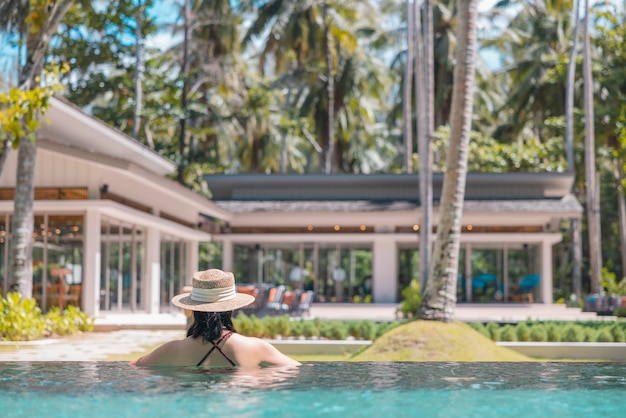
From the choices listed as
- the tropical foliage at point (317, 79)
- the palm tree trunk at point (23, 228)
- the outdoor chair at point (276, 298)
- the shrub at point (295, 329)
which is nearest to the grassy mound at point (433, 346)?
the shrub at point (295, 329)

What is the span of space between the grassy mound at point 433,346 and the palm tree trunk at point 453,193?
1.45 ft

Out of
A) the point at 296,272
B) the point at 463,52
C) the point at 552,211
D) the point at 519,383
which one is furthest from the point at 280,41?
the point at 519,383

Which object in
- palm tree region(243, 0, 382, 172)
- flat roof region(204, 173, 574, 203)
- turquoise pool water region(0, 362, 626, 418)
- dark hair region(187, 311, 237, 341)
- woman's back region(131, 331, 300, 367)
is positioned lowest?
turquoise pool water region(0, 362, 626, 418)

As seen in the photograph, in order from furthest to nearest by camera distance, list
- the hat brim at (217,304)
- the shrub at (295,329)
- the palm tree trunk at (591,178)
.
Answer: the palm tree trunk at (591,178)
the shrub at (295,329)
the hat brim at (217,304)

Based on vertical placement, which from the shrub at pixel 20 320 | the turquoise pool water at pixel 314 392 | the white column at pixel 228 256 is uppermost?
the white column at pixel 228 256

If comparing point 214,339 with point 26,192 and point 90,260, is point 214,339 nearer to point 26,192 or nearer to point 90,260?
point 26,192

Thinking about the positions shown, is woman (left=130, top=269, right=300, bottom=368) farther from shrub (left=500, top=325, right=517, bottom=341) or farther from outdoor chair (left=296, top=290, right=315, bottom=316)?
outdoor chair (left=296, top=290, right=315, bottom=316)

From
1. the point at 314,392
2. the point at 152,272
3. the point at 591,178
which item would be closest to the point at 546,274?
the point at 591,178

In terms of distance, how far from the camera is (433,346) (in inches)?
547

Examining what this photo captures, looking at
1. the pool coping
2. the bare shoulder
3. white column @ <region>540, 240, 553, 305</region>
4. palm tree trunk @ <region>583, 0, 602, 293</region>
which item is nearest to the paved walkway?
white column @ <region>540, 240, 553, 305</region>

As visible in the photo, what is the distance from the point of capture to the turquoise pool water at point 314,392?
521cm

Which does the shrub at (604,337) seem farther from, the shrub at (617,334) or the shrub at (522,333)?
the shrub at (522,333)

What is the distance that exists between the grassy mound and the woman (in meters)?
7.22

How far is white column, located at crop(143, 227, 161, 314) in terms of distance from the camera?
26.1m
